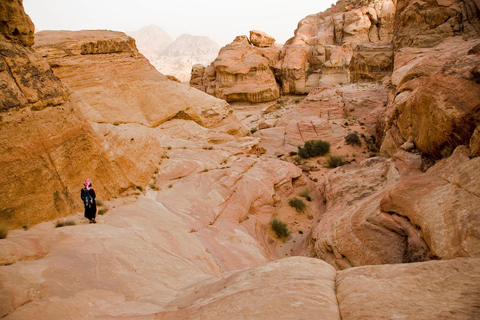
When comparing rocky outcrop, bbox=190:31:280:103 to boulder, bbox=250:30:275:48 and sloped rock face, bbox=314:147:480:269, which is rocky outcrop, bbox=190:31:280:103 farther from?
sloped rock face, bbox=314:147:480:269

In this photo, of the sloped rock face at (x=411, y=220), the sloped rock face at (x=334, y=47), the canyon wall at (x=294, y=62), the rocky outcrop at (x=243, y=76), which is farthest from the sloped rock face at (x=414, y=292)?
the rocky outcrop at (x=243, y=76)

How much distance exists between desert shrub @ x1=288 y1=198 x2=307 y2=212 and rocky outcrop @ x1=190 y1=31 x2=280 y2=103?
2815cm

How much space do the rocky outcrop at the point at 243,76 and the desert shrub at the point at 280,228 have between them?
1179 inches

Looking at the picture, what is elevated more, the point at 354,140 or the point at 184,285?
the point at 184,285

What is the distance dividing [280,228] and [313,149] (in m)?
10.8

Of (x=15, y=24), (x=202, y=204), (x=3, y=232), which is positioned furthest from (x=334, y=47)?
(x=3, y=232)

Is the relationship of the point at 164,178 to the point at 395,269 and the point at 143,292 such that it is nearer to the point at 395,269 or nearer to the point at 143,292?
the point at 143,292

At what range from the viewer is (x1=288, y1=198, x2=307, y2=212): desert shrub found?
13.7 m

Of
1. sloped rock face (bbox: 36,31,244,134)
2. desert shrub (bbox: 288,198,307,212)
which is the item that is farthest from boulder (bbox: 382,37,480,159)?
sloped rock face (bbox: 36,31,244,134)

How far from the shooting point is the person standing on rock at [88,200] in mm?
7035

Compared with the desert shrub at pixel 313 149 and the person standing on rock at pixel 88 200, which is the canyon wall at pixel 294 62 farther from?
the person standing on rock at pixel 88 200

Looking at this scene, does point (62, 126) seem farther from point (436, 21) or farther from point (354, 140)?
point (436, 21)

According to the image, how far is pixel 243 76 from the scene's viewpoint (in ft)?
130

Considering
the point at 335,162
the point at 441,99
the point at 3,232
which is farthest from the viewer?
the point at 335,162
